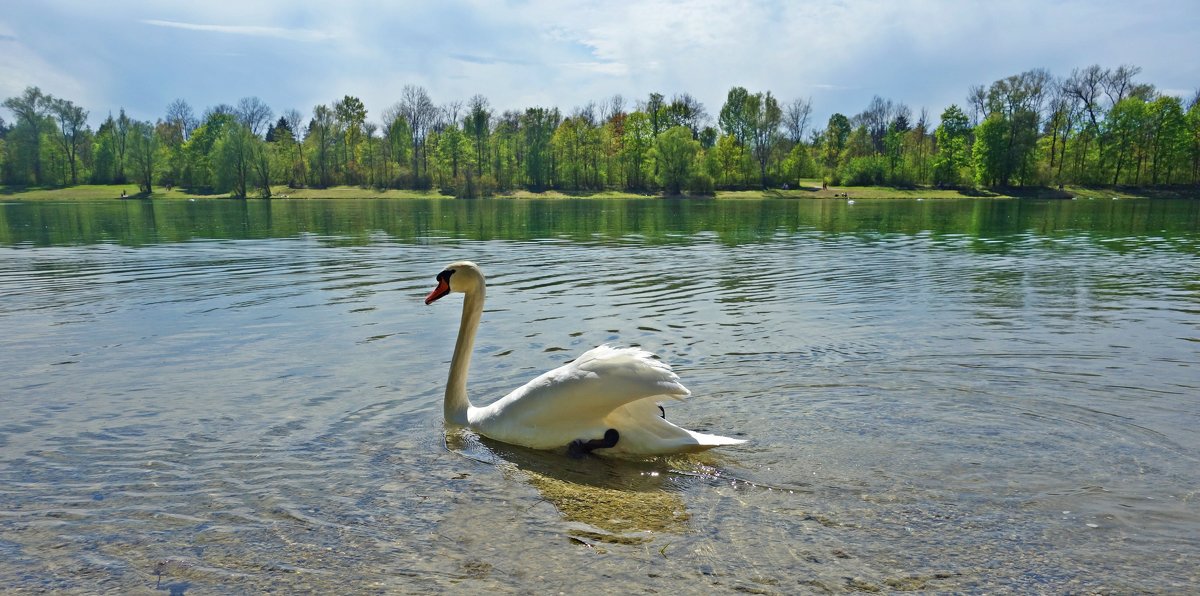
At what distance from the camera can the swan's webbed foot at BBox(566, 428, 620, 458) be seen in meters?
6.38

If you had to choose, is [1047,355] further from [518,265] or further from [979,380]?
[518,265]

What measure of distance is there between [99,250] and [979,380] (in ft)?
88.3

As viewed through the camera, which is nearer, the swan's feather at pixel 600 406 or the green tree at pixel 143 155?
the swan's feather at pixel 600 406

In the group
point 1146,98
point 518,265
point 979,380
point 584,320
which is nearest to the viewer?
point 979,380

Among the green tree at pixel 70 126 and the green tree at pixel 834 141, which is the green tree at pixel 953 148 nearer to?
the green tree at pixel 834 141

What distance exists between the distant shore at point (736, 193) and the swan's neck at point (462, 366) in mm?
94632

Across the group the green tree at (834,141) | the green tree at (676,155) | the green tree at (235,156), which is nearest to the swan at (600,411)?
the green tree at (676,155)

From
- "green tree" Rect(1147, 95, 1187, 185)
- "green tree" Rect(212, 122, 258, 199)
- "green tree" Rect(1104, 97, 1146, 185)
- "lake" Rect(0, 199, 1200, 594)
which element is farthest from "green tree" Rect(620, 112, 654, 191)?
"lake" Rect(0, 199, 1200, 594)

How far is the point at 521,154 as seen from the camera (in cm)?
12081

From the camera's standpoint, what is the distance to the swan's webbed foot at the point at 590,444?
251 inches

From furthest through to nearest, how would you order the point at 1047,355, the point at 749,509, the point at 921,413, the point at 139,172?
the point at 139,172, the point at 1047,355, the point at 921,413, the point at 749,509

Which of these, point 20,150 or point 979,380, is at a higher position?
point 20,150

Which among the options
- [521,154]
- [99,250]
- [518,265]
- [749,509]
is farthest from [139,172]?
[749,509]

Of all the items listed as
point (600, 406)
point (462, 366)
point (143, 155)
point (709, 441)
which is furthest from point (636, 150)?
point (709, 441)
